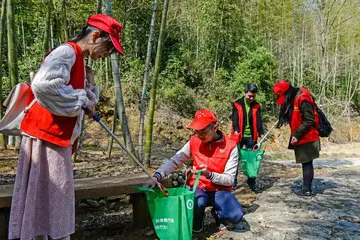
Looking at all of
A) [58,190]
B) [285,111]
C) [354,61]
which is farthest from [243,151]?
[354,61]

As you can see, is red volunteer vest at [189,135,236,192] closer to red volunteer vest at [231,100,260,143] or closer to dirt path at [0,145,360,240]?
dirt path at [0,145,360,240]

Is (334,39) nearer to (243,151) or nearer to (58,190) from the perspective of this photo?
(243,151)

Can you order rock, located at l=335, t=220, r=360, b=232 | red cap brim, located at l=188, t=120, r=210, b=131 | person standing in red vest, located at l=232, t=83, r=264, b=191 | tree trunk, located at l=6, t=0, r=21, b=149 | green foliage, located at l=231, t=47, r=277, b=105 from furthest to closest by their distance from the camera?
green foliage, located at l=231, t=47, r=277, b=105 → tree trunk, located at l=6, t=0, r=21, b=149 → person standing in red vest, located at l=232, t=83, r=264, b=191 → rock, located at l=335, t=220, r=360, b=232 → red cap brim, located at l=188, t=120, r=210, b=131

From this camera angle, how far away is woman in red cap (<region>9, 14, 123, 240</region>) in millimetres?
1802

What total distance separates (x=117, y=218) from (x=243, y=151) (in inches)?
69.6

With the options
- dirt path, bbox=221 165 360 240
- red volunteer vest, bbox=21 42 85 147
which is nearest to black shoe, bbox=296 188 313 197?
dirt path, bbox=221 165 360 240

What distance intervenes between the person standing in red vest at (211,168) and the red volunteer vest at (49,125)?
3.57 ft

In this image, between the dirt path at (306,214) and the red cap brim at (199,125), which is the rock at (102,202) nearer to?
the dirt path at (306,214)

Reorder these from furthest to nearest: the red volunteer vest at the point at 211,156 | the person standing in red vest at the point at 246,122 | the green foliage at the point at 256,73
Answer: the green foliage at the point at 256,73 → the person standing in red vest at the point at 246,122 → the red volunteer vest at the point at 211,156

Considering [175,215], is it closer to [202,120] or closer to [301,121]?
[202,120]

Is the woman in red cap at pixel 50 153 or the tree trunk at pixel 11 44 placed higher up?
the tree trunk at pixel 11 44

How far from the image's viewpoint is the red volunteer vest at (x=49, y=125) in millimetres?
1845

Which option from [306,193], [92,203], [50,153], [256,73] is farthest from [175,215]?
[256,73]

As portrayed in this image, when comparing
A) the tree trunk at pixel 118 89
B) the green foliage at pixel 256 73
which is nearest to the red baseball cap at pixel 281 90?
the tree trunk at pixel 118 89
